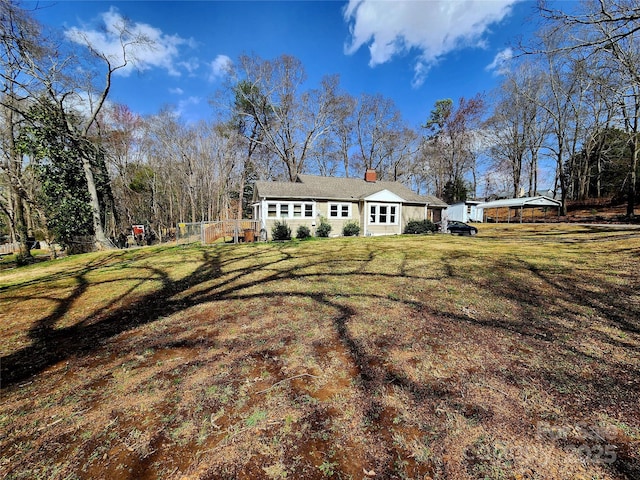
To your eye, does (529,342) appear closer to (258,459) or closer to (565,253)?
(258,459)

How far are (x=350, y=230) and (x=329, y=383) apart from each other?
1572cm

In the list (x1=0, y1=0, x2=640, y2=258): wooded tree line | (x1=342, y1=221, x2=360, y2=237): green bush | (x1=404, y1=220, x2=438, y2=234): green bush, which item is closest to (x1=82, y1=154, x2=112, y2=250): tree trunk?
(x1=0, y1=0, x2=640, y2=258): wooded tree line

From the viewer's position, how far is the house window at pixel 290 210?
53.9ft

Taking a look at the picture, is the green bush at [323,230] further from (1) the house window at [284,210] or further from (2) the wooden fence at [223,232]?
(2) the wooden fence at [223,232]

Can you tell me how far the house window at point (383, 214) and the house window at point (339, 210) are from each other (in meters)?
1.64

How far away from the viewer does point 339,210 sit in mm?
18438

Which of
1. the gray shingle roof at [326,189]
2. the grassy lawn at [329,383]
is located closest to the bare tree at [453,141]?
the gray shingle roof at [326,189]

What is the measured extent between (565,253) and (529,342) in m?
7.57

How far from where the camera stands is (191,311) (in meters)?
4.59

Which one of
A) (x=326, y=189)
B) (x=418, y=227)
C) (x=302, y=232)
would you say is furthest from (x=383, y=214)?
(x=302, y=232)

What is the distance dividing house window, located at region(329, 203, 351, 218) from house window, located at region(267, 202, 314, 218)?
1.53 metres

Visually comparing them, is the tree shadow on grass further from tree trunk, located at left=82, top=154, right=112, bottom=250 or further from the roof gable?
the roof gable

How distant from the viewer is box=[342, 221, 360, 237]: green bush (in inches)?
711

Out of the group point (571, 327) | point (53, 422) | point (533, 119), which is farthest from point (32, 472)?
point (533, 119)
